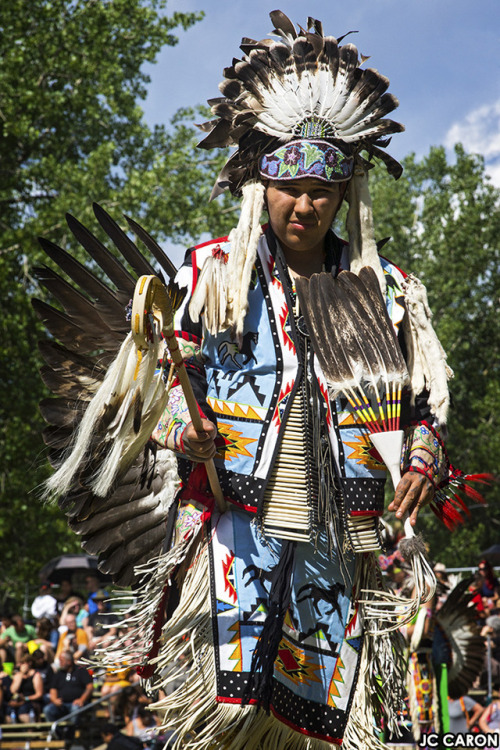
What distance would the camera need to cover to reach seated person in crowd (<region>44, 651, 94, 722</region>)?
9.68 metres

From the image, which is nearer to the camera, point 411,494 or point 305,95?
point 411,494

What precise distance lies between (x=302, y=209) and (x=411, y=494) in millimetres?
964

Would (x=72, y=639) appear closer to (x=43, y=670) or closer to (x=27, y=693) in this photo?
(x=43, y=670)

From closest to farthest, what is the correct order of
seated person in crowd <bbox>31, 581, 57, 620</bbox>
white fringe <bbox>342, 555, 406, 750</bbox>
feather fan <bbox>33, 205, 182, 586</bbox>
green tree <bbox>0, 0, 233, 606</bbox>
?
white fringe <bbox>342, 555, 406, 750</bbox> < feather fan <bbox>33, 205, 182, 586</bbox> < seated person in crowd <bbox>31, 581, 57, 620</bbox> < green tree <bbox>0, 0, 233, 606</bbox>

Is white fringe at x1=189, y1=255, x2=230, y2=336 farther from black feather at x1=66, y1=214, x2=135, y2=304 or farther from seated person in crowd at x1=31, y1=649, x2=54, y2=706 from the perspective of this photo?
seated person in crowd at x1=31, y1=649, x2=54, y2=706

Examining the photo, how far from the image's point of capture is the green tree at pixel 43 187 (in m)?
15.6

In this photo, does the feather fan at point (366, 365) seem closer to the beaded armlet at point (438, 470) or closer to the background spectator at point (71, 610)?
the beaded armlet at point (438, 470)

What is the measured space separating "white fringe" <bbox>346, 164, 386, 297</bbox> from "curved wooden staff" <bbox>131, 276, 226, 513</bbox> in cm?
79

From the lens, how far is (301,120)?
3133 mm

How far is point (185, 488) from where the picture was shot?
3.09 meters

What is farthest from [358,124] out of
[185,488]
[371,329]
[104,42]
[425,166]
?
[425,166]

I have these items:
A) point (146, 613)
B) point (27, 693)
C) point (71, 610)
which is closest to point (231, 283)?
point (146, 613)

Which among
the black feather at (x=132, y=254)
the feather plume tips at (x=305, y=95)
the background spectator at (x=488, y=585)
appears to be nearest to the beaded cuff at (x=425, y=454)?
the feather plume tips at (x=305, y=95)

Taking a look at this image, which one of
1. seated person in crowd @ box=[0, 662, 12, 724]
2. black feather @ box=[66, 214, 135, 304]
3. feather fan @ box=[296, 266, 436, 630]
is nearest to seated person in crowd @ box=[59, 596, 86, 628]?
seated person in crowd @ box=[0, 662, 12, 724]
